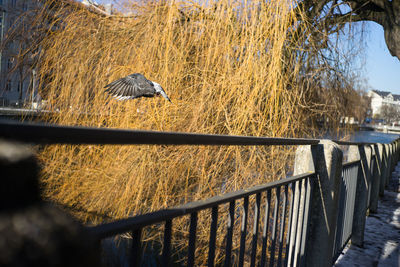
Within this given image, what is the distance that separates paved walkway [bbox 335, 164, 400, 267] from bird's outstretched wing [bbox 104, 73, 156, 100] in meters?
2.48

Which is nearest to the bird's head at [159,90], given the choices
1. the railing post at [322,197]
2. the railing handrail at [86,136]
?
the railing post at [322,197]

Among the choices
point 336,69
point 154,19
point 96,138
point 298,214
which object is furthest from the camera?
point 336,69

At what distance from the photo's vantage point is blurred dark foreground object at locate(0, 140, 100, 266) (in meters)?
0.28

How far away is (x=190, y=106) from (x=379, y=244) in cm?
292

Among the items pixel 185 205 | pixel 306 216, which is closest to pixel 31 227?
pixel 185 205

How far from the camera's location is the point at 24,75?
183 inches

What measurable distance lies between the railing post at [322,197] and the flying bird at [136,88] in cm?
153

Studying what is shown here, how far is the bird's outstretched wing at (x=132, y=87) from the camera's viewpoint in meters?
3.12

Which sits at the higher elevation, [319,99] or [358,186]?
[319,99]

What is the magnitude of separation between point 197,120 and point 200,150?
304 mm

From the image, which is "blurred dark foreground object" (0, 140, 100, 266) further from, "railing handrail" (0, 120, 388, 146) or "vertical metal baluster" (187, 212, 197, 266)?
"vertical metal baluster" (187, 212, 197, 266)

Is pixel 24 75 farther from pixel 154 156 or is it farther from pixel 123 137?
pixel 123 137

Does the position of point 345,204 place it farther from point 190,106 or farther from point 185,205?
point 185,205

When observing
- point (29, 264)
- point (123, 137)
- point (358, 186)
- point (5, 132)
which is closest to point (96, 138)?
point (123, 137)
